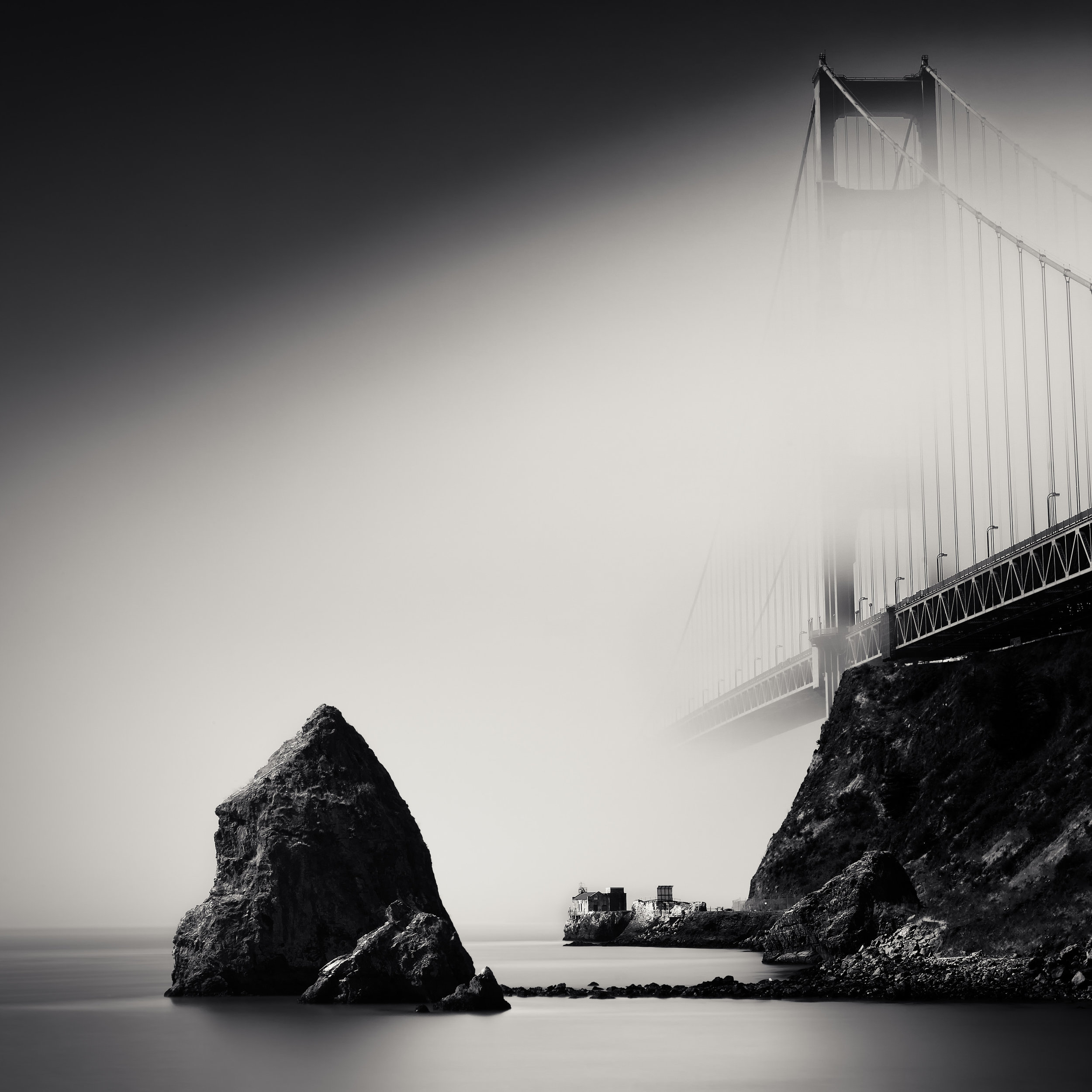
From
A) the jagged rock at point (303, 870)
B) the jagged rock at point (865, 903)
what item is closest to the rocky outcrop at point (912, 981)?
the jagged rock at point (865, 903)

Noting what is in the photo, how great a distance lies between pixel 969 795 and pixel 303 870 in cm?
3517

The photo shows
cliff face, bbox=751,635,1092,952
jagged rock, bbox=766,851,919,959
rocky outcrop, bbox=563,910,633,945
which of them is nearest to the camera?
cliff face, bbox=751,635,1092,952

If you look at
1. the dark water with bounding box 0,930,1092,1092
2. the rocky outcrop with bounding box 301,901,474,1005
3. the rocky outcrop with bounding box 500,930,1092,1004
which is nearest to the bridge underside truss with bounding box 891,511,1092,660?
the rocky outcrop with bounding box 500,930,1092,1004

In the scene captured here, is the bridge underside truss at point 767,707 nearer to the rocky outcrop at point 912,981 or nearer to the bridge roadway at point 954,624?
the bridge roadway at point 954,624

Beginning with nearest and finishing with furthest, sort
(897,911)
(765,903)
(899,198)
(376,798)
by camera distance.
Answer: (376,798), (897,911), (765,903), (899,198)

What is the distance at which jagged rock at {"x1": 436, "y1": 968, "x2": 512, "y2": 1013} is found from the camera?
141ft

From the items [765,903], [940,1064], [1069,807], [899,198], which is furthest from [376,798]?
[899,198]

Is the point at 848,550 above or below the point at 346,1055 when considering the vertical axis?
above

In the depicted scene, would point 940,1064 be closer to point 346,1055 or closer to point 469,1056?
point 469,1056

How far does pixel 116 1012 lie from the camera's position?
5078 cm

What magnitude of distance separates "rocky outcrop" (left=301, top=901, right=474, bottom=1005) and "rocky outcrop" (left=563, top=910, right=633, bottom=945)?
68259 mm

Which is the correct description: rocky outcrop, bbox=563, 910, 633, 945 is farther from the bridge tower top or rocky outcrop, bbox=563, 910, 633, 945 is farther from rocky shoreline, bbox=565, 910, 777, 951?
the bridge tower top

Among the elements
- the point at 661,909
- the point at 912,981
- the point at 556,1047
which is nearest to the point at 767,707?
the point at 661,909

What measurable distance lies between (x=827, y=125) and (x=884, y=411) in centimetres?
2070
